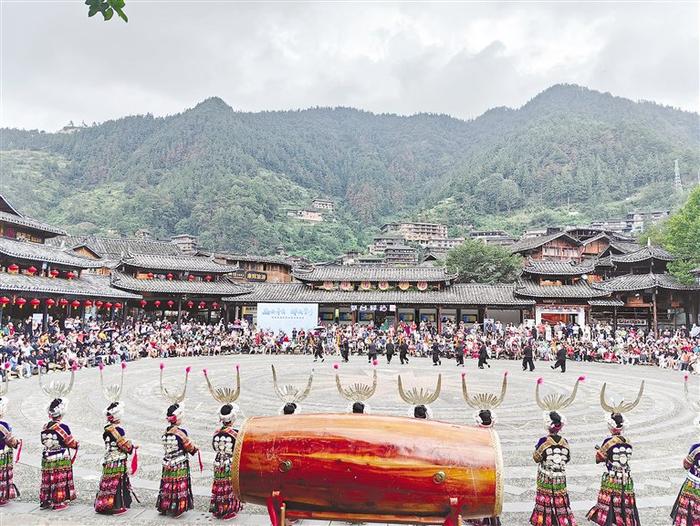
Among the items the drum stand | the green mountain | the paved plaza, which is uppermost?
the green mountain

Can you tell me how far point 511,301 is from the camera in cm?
3631

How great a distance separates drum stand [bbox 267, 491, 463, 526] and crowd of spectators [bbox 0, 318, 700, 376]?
19571mm

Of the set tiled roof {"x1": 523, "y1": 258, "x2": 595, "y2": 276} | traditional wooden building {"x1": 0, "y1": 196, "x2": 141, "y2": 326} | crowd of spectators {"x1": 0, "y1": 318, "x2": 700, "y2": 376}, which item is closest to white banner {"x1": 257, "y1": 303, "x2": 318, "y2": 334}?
crowd of spectators {"x1": 0, "y1": 318, "x2": 700, "y2": 376}

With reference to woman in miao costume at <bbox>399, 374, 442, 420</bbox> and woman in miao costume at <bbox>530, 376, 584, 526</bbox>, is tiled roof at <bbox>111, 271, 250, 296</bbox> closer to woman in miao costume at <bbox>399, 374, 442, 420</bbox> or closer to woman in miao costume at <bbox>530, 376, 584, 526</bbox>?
woman in miao costume at <bbox>399, 374, 442, 420</bbox>

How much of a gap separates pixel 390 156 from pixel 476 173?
171 feet

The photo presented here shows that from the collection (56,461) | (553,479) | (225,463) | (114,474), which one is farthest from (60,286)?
(553,479)

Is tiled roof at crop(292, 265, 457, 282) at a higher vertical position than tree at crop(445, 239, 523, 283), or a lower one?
lower

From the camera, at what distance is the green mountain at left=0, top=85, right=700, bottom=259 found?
334 ft

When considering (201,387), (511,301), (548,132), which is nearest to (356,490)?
(201,387)

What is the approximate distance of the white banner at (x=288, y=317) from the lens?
1357 inches

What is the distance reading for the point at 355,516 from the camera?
3.69 metres

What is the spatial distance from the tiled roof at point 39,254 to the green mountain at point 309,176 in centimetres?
5929

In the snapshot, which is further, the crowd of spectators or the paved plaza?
the crowd of spectators

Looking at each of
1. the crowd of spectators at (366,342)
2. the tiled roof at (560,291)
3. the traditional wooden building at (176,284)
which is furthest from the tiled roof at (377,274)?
the traditional wooden building at (176,284)
